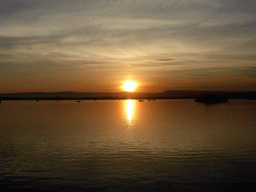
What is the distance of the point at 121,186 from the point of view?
23.2 metres

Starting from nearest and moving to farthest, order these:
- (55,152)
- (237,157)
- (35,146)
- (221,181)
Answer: (221,181) < (237,157) < (55,152) < (35,146)

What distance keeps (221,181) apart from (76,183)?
11983 millimetres

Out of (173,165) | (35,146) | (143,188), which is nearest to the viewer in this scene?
(143,188)

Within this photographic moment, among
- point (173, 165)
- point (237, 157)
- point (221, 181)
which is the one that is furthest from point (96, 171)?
point (237, 157)

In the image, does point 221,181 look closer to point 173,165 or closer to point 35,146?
point 173,165

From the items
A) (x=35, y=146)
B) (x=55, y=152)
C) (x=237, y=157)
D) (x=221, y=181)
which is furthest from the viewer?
(x=35, y=146)

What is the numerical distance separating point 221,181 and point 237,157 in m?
11.1

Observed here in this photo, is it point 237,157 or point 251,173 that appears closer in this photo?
point 251,173

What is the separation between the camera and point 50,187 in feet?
75.5

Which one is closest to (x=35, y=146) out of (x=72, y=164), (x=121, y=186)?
(x=72, y=164)

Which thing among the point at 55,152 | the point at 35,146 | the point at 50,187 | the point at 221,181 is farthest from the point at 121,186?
the point at 35,146

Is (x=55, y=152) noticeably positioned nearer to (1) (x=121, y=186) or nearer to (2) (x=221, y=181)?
(1) (x=121, y=186)

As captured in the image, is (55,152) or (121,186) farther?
(55,152)

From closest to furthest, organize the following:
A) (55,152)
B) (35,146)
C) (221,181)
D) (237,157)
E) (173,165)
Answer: (221,181)
(173,165)
(237,157)
(55,152)
(35,146)
